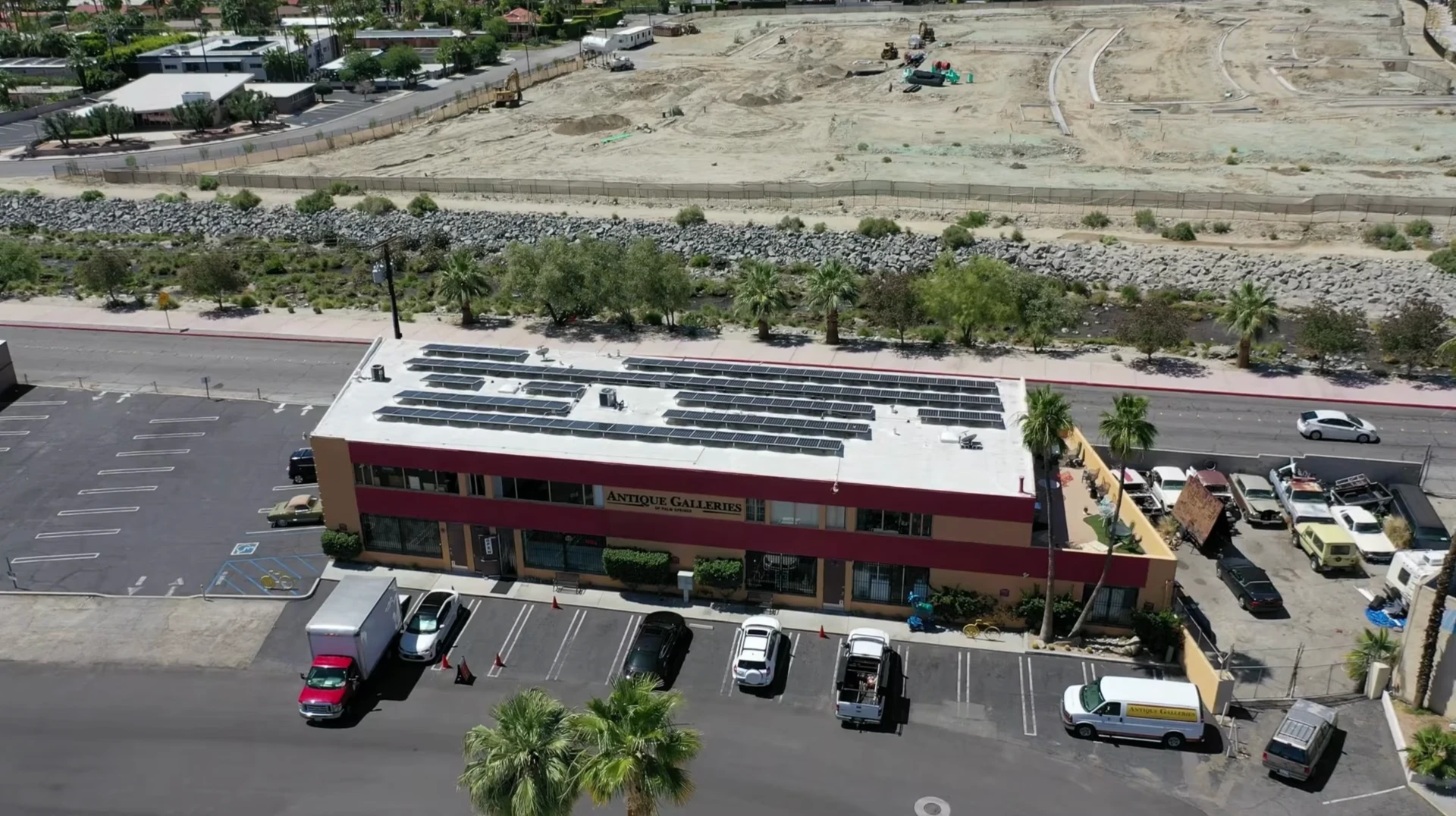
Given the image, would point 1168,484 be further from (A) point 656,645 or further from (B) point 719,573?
(A) point 656,645

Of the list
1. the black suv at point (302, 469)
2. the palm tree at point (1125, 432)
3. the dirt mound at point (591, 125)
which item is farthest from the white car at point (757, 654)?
the dirt mound at point (591, 125)

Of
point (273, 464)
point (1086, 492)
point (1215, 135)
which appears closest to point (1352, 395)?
point (1086, 492)

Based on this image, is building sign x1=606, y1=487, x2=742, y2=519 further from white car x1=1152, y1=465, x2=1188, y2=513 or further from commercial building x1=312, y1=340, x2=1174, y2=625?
white car x1=1152, y1=465, x2=1188, y2=513

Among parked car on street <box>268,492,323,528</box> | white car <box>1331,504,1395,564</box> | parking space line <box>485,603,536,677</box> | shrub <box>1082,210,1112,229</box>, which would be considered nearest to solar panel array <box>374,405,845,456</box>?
parked car on street <box>268,492,323,528</box>

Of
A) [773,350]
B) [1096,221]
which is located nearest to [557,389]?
[773,350]

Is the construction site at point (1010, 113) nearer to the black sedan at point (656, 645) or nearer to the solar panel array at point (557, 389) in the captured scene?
the solar panel array at point (557, 389)

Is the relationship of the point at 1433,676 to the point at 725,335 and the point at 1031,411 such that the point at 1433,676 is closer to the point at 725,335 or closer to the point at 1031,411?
the point at 1031,411
